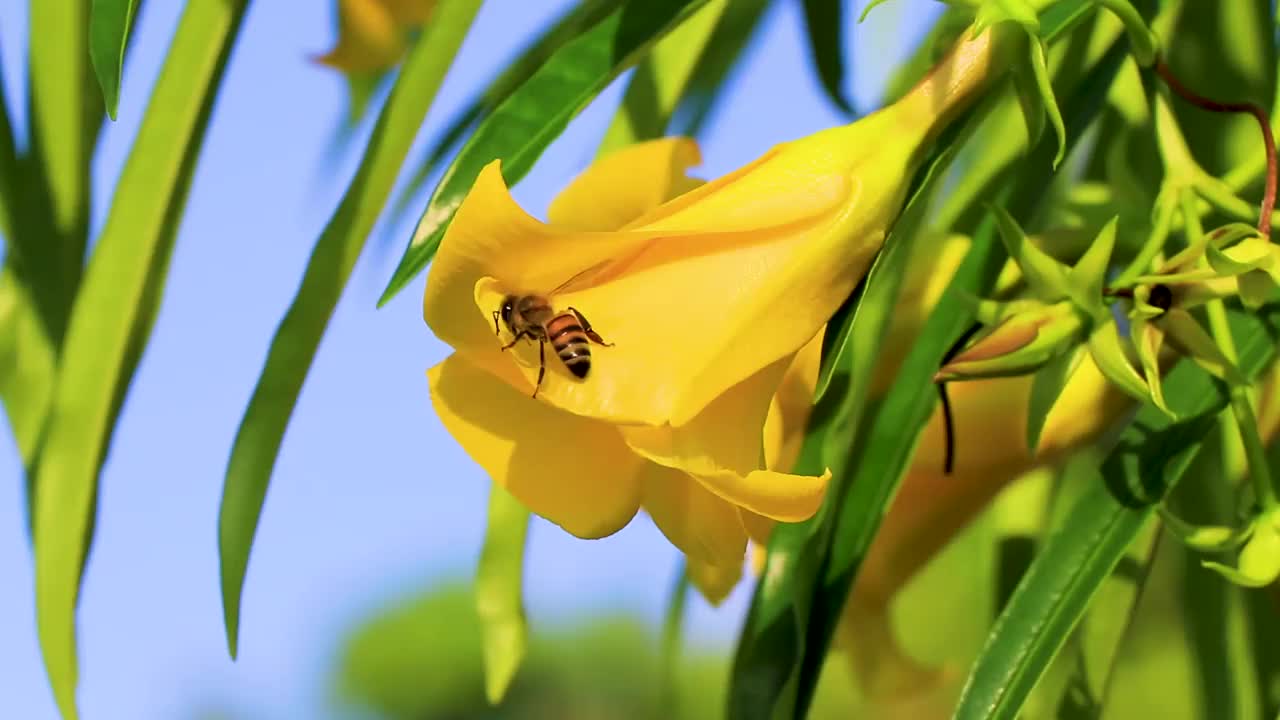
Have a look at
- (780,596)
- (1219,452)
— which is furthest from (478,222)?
(1219,452)

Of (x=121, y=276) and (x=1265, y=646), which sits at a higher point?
(x=121, y=276)

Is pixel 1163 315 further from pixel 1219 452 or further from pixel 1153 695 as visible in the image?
pixel 1153 695

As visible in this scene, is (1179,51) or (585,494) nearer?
(585,494)

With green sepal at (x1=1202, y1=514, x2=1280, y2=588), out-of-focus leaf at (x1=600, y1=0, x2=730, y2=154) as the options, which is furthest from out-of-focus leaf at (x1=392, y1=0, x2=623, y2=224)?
green sepal at (x1=1202, y1=514, x2=1280, y2=588)

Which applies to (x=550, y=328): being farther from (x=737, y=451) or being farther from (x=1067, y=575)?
(x=1067, y=575)

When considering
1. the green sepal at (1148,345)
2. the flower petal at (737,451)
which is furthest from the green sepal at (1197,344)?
the flower petal at (737,451)

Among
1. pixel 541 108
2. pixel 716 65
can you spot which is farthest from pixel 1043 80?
pixel 716 65

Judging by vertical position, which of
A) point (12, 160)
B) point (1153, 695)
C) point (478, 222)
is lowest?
point (1153, 695)
